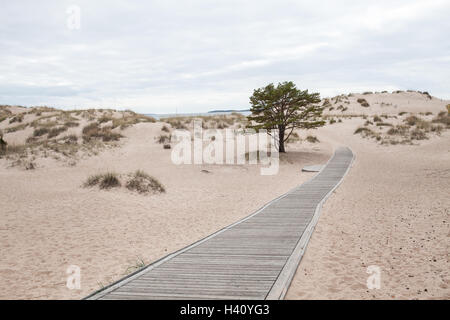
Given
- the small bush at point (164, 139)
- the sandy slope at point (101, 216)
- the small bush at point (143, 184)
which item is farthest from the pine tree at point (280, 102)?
the small bush at point (143, 184)

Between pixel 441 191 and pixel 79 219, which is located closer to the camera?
pixel 79 219

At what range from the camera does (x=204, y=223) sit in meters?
11.0

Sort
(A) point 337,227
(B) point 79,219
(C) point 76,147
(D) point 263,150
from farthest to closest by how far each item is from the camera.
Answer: (D) point 263,150 → (C) point 76,147 → (B) point 79,219 → (A) point 337,227

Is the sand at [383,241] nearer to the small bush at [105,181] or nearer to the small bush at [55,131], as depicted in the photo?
the small bush at [105,181]

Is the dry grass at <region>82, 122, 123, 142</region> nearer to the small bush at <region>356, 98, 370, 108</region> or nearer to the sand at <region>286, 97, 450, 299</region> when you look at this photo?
the sand at <region>286, 97, 450, 299</region>

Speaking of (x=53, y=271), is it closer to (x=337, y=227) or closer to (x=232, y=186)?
(x=337, y=227)

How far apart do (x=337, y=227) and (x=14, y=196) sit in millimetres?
11894

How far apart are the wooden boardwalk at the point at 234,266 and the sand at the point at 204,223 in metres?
0.40

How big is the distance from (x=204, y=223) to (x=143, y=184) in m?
5.33

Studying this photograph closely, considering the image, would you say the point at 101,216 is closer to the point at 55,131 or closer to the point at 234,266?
the point at 234,266

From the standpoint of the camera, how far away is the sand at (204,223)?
6449 millimetres

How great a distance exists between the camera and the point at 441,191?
13.4 metres

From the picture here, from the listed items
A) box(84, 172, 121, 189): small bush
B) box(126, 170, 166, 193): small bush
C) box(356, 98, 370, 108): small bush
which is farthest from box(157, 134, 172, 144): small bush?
box(356, 98, 370, 108): small bush
